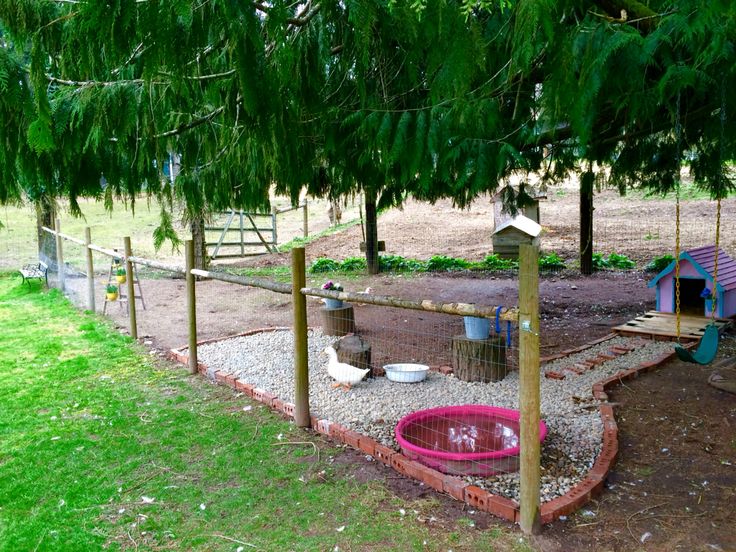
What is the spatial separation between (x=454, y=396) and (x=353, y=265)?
7884mm

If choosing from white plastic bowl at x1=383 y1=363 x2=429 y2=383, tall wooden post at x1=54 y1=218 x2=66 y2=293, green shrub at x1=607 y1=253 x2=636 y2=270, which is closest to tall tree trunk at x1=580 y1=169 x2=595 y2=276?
green shrub at x1=607 y1=253 x2=636 y2=270

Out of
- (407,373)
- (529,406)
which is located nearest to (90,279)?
(407,373)

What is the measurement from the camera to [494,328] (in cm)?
519

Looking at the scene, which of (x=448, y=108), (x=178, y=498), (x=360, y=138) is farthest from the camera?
(x=360, y=138)

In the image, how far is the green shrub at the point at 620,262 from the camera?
10.3 m

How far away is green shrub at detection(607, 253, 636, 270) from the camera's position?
407 inches

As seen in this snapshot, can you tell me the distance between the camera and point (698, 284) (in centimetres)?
638

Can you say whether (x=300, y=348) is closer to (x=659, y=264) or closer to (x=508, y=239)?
(x=659, y=264)

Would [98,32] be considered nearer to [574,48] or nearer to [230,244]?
[574,48]

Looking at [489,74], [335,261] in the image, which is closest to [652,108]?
[489,74]

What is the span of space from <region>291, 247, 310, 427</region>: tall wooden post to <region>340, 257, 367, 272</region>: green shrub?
7791 mm

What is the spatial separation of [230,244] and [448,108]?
37.6ft

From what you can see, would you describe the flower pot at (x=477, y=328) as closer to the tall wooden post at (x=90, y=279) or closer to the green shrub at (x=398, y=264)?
the tall wooden post at (x=90, y=279)

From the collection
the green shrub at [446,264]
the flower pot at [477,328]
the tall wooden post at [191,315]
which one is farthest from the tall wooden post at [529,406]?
the green shrub at [446,264]
